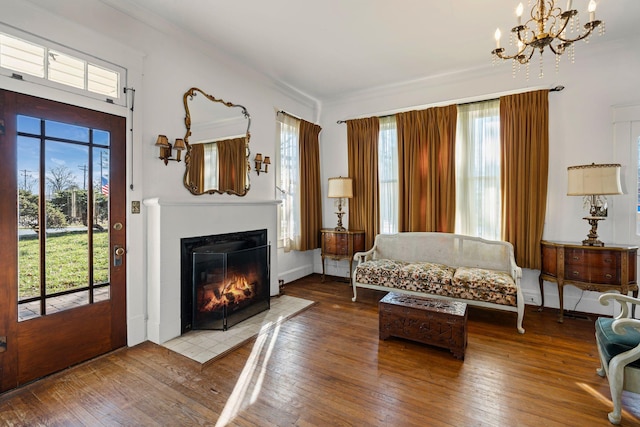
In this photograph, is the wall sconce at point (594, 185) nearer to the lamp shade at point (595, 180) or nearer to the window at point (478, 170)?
the lamp shade at point (595, 180)

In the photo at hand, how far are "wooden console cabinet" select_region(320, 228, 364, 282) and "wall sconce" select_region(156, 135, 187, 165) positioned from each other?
260cm

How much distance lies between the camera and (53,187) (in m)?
2.26

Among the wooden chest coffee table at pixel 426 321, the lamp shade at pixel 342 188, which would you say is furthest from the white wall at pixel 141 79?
the wooden chest coffee table at pixel 426 321

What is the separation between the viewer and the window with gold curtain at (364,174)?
15.8 feet

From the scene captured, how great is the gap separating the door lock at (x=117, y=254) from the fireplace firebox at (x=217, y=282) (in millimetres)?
502

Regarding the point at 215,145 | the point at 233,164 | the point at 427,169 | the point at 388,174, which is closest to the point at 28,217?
the point at 215,145

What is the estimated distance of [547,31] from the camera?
127 inches

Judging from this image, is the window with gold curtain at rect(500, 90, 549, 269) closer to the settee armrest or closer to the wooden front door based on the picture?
the settee armrest

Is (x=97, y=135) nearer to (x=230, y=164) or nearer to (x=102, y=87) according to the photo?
(x=102, y=87)

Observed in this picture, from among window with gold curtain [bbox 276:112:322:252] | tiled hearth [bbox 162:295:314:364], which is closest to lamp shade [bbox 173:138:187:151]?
window with gold curtain [bbox 276:112:322:252]

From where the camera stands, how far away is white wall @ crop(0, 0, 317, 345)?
7.26ft

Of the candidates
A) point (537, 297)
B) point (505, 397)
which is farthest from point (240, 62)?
point (537, 297)

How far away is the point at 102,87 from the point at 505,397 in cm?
394

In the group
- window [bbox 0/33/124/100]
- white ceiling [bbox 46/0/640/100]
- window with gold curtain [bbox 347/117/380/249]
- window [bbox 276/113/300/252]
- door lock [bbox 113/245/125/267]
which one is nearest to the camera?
window [bbox 0/33/124/100]
